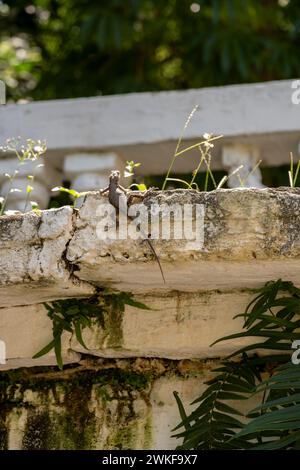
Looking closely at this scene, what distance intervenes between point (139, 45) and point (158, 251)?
5.63 meters

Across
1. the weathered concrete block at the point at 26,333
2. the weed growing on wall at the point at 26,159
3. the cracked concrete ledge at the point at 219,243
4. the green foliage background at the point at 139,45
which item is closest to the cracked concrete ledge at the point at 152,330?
the weathered concrete block at the point at 26,333

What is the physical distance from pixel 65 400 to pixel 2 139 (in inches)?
44.1

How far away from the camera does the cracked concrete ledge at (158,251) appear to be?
219 centimetres

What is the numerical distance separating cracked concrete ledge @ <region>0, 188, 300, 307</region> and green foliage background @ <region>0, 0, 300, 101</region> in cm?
430

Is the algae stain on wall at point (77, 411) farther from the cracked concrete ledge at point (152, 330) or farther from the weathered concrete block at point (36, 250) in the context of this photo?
the weathered concrete block at point (36, 250)

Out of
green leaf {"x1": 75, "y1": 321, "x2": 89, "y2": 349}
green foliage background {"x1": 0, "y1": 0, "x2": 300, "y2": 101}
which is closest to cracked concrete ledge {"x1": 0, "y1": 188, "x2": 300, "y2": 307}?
green leaf {"x1": 75, "y1": 321, "x2": 89, "y2": 349}

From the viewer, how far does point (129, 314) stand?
2.52 m

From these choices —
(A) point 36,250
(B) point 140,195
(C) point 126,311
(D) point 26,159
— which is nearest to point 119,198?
(B) point 140,195

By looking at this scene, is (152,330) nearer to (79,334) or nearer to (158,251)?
(79,334)

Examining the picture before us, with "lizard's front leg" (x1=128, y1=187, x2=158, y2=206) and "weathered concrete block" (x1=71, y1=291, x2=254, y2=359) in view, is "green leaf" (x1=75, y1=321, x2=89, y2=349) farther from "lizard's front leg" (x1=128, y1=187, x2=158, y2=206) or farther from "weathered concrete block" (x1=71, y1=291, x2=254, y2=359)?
"lizard's front leg" (x1=128, y1=187, x2=158, y2=206)

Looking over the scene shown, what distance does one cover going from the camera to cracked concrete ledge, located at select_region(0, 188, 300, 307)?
2.19 meters

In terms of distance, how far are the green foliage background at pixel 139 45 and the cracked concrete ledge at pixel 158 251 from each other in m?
4.30

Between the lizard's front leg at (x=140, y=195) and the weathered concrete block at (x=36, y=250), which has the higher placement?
the lizard's front leg at (x=140, y=195)

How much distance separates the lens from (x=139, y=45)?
7.65 m
